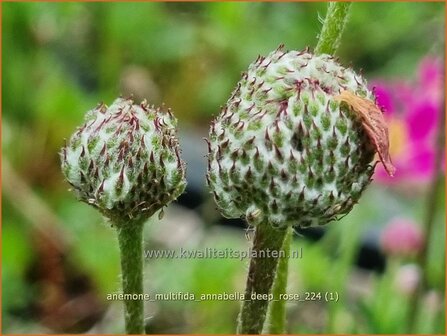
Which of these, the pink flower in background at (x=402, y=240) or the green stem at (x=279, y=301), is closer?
the green stem at (x=279, y=301)

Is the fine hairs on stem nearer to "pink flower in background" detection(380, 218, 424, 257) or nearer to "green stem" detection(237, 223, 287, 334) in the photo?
"green stem" detection(237, 223, 287, 334)

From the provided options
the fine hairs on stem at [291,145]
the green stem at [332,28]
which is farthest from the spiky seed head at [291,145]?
the green stem at [332,28]

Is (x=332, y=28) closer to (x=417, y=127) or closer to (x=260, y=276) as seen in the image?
(x=260, y=276)

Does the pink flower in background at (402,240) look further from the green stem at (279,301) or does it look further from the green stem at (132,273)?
the green stem at (132,273)

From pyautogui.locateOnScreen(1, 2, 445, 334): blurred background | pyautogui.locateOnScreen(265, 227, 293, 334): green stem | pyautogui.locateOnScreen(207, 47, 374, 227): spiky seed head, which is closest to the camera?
pyautogui.locateOnScreen(207, 47, 374, 227): spiky seed head

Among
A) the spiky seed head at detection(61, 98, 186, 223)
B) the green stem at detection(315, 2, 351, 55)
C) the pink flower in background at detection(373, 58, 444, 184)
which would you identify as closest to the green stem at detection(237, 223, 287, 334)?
the spiky seed head at detection(61, 98, 186, 223)

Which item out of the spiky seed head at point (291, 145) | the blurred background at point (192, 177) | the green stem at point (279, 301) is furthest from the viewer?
the blurred background at point (192, 177)

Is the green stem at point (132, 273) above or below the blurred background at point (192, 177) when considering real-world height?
below

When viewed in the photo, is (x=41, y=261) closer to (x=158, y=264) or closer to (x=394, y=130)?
(x=158, y=264)
